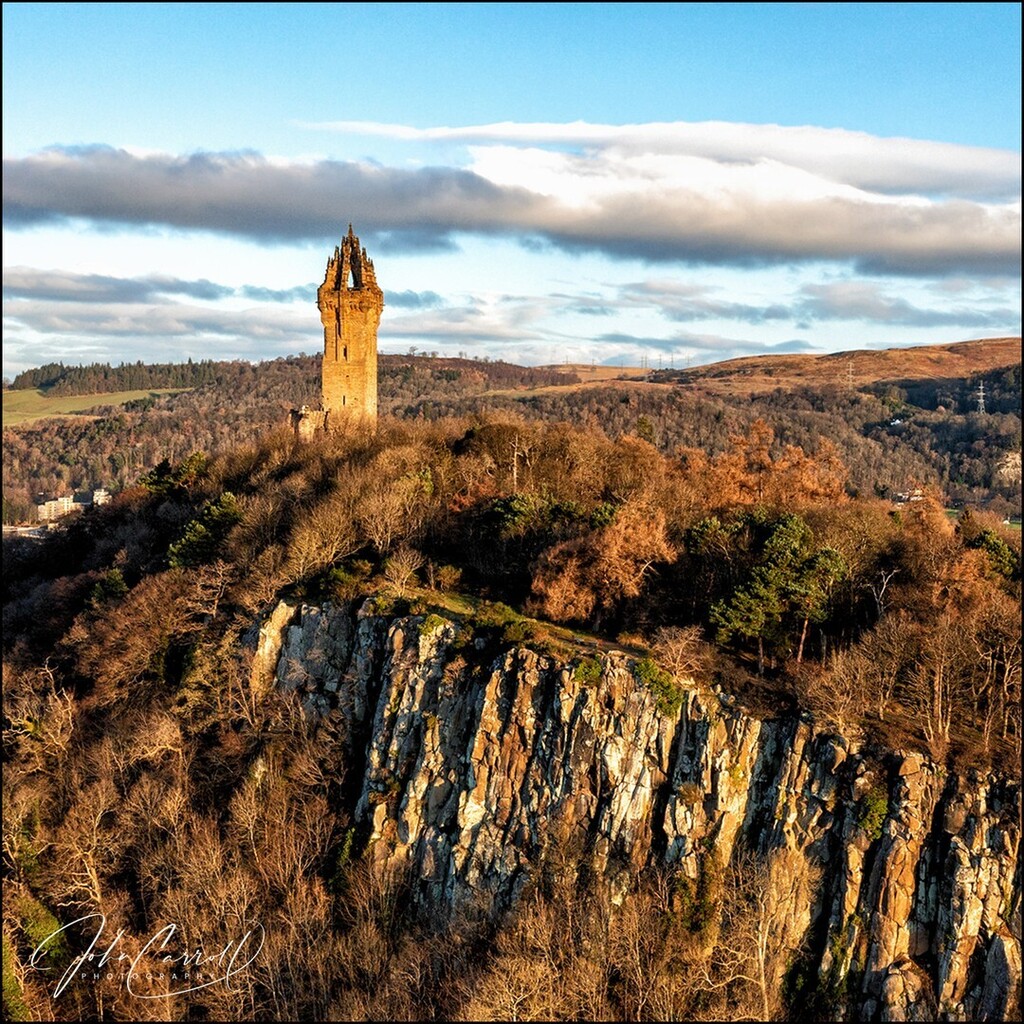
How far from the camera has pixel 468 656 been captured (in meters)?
31.0

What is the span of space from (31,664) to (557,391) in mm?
136103

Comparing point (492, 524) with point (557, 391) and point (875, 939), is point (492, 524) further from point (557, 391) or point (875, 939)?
point (557, 391)

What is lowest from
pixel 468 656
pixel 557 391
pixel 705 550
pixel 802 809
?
pixel 802 809

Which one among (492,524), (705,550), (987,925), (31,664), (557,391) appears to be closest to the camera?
(987,925)

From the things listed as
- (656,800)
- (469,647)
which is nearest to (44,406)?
(469,647)

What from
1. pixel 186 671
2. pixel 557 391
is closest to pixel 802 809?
pixel 186 671

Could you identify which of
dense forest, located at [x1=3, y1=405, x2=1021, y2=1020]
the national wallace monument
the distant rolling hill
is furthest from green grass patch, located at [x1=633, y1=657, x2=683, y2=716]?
the distant rolling hill

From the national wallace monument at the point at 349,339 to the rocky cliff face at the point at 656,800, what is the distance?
28.1 metres

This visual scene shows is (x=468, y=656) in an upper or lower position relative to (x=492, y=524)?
lower

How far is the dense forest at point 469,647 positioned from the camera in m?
24.7

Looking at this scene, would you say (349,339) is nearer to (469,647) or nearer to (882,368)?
(469,647)

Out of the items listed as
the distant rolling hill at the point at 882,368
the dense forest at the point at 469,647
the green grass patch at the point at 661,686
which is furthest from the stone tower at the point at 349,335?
the distant rolling hill at the point at 882,368

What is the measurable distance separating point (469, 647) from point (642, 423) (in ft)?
108

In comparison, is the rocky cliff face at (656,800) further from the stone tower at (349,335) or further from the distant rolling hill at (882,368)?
the distant rolling hill at (882,368)
